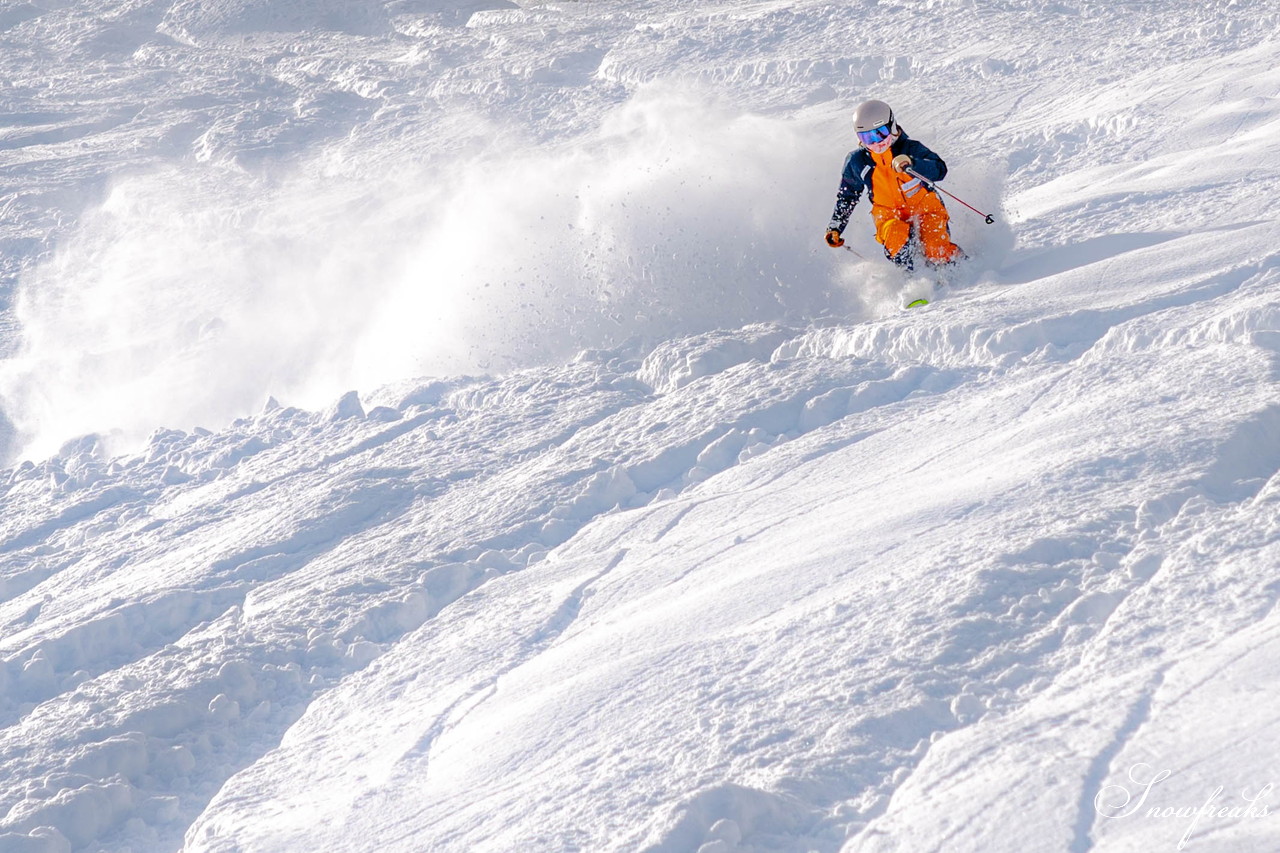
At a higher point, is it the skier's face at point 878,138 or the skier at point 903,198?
the skier's face at point 878,138

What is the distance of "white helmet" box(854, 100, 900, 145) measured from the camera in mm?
7477

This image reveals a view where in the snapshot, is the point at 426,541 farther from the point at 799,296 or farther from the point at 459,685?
the point at 799,296

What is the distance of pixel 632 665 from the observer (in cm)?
427

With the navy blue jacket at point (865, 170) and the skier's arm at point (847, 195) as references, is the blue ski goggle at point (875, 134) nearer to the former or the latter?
the navy blue jacket at point (865, 170)

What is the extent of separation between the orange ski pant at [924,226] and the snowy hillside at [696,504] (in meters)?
0.27

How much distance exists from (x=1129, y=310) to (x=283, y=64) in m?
18.3

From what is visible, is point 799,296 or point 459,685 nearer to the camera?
point 459,685

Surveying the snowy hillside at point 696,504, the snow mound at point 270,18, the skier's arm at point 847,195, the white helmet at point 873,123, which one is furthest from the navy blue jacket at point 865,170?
the snow mound at point 270,18

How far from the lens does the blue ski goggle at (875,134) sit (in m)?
7.53

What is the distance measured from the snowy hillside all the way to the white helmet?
3.11ft

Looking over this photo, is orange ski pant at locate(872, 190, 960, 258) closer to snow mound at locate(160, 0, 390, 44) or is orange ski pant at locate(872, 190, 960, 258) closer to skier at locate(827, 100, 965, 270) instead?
skier at locate(827, 100, 965, 270)

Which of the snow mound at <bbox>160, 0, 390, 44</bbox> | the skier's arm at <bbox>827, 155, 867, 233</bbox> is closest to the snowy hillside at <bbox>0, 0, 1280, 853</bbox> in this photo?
the skier's arm at <bbox>827, 155, 867, 233</bbox>

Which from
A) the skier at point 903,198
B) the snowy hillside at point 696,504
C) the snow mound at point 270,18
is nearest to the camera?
the snowy hillside at point 696,504

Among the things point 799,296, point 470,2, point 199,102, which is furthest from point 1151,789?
point 470,2
